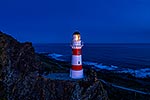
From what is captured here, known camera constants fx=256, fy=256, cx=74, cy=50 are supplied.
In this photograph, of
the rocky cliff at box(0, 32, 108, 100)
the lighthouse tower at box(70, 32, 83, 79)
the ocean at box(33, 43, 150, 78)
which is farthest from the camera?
the ocean at box(33, 43, 150, 78)

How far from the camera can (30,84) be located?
64.4ft

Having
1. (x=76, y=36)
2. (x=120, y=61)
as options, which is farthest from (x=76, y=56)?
(x=120, y=61)

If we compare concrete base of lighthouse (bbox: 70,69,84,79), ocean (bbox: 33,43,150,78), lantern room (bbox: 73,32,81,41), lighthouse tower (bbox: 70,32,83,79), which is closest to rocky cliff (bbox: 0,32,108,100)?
concrete base of lighthouse (bbox: 70,69,84,79)

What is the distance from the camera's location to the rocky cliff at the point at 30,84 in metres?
19.1

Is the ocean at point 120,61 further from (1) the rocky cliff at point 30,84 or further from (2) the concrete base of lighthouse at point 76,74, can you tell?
(1) the rocky cliff at point 30,84

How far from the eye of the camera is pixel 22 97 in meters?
19.1

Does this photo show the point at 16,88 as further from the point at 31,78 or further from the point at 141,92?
the point at 141,92

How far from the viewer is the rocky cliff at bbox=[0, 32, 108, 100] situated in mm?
19125

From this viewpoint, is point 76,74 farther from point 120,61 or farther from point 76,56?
point 120,61

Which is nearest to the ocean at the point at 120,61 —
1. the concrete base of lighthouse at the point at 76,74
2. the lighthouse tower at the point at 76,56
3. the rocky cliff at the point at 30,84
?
the concrete base of lighthouse at the point at 76,74

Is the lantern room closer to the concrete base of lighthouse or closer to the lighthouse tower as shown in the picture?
the lighthouse tower

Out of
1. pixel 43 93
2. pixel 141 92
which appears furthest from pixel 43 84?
pixel 141 92

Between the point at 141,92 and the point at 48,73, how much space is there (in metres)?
13.6

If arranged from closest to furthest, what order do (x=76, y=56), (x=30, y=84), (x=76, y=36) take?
(x=30, y=84), (x=76, y=56), (x=76, y=36)
